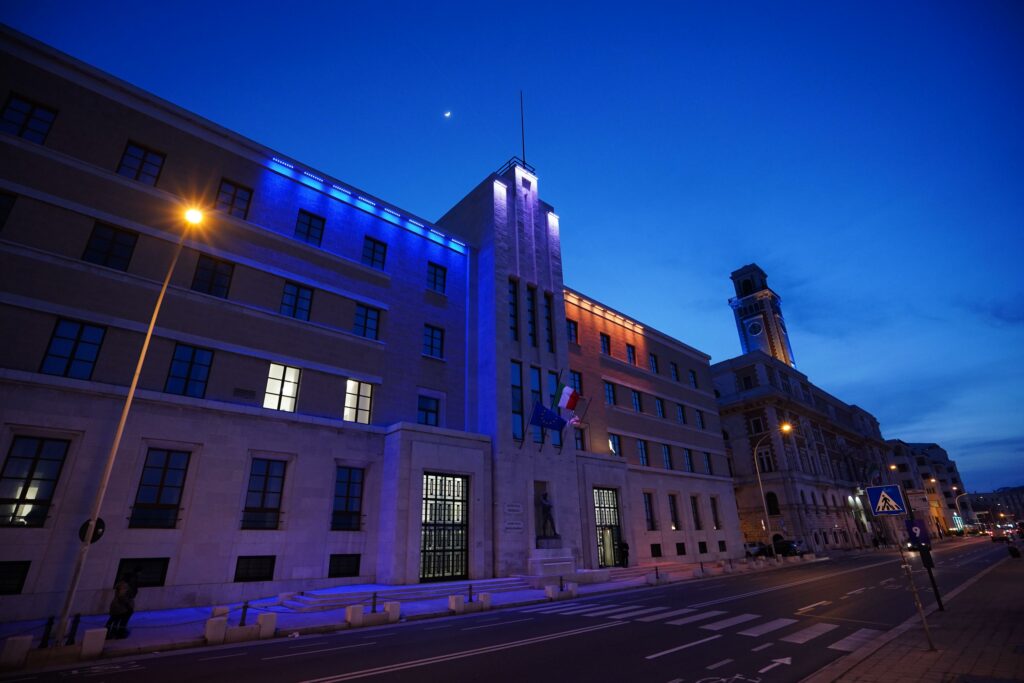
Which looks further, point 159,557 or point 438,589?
point 438,589

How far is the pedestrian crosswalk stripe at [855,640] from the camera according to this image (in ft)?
32.0

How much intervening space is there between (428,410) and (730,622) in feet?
59.6

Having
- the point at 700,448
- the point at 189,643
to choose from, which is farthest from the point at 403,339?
the point at 700,448

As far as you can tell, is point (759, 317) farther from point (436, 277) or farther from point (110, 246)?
point (110, 246)

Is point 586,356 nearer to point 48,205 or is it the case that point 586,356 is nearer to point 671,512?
point 671,512

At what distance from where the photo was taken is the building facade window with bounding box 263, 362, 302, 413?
21359 millimetres

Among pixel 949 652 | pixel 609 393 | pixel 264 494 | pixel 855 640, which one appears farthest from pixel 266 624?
pixel 609 393

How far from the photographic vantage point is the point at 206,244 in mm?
21250

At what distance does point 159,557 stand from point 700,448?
137 ft

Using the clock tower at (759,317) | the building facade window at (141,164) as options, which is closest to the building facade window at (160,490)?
the building facade window at (141,164)

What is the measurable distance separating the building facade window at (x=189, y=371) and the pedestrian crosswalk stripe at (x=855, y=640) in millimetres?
22478

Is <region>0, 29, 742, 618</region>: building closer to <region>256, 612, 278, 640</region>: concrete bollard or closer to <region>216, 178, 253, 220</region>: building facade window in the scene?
<region>216, 178, 253, 220</region>: building facade window

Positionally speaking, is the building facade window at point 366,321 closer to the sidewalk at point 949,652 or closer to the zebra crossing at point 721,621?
the zebra crossing at point 721,621

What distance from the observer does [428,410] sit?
2689 cm
